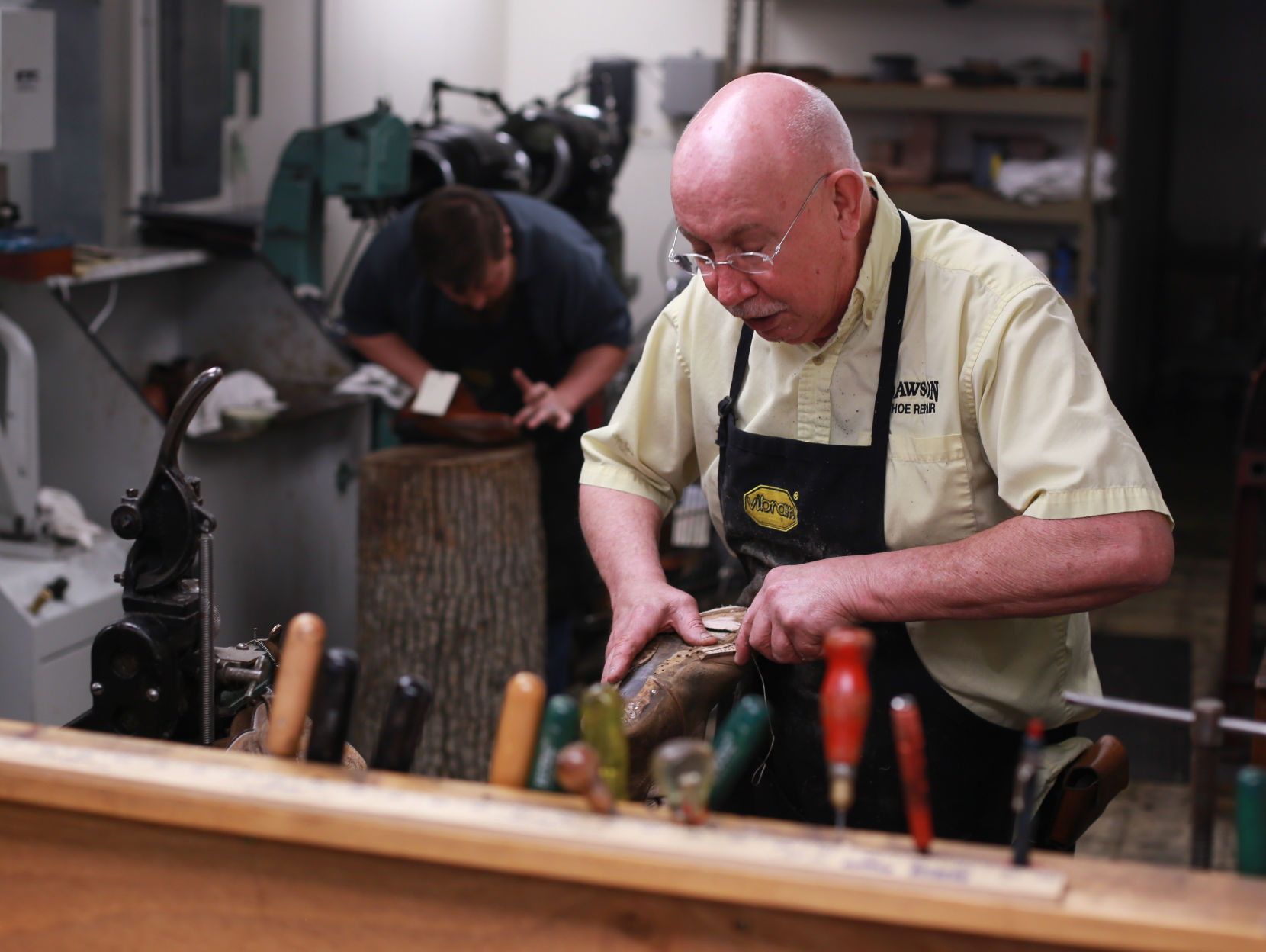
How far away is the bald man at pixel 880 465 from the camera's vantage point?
1401 millimetres

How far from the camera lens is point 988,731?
1600 millimetres

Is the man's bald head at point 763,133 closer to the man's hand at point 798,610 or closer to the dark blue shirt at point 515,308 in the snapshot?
the man's hand at point 798,610

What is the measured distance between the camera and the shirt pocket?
1524 mm

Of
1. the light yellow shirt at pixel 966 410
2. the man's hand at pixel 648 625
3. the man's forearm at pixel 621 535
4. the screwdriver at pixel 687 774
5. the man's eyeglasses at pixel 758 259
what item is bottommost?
the man's hand at pixel 648 625

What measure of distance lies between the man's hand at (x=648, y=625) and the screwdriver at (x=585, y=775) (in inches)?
→ 22.6

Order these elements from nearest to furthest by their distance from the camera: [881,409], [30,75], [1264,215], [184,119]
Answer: [881,409]
[30,75]
[184,119]
[1264,215]

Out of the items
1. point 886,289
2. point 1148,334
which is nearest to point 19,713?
point 886,289

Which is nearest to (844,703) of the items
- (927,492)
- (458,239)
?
(927,492)

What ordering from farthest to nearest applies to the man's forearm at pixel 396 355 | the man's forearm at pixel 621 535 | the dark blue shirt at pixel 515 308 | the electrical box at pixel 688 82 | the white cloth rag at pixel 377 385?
the electrical box at pixel 688 82
the white cloth rag at pixel 377 385
the man's forearm at pixel 396 355
the dark blue shirt at pixel 515 308
the man's forearm at pixel 621 535

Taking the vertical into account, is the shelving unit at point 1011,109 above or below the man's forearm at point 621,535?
above

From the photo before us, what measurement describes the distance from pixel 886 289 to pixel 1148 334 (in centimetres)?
740

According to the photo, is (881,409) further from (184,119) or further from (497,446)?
(184,119)

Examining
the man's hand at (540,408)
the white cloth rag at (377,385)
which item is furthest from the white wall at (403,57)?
the man's hand at (540,408)

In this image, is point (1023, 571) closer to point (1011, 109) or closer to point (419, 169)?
point (419, 169)
